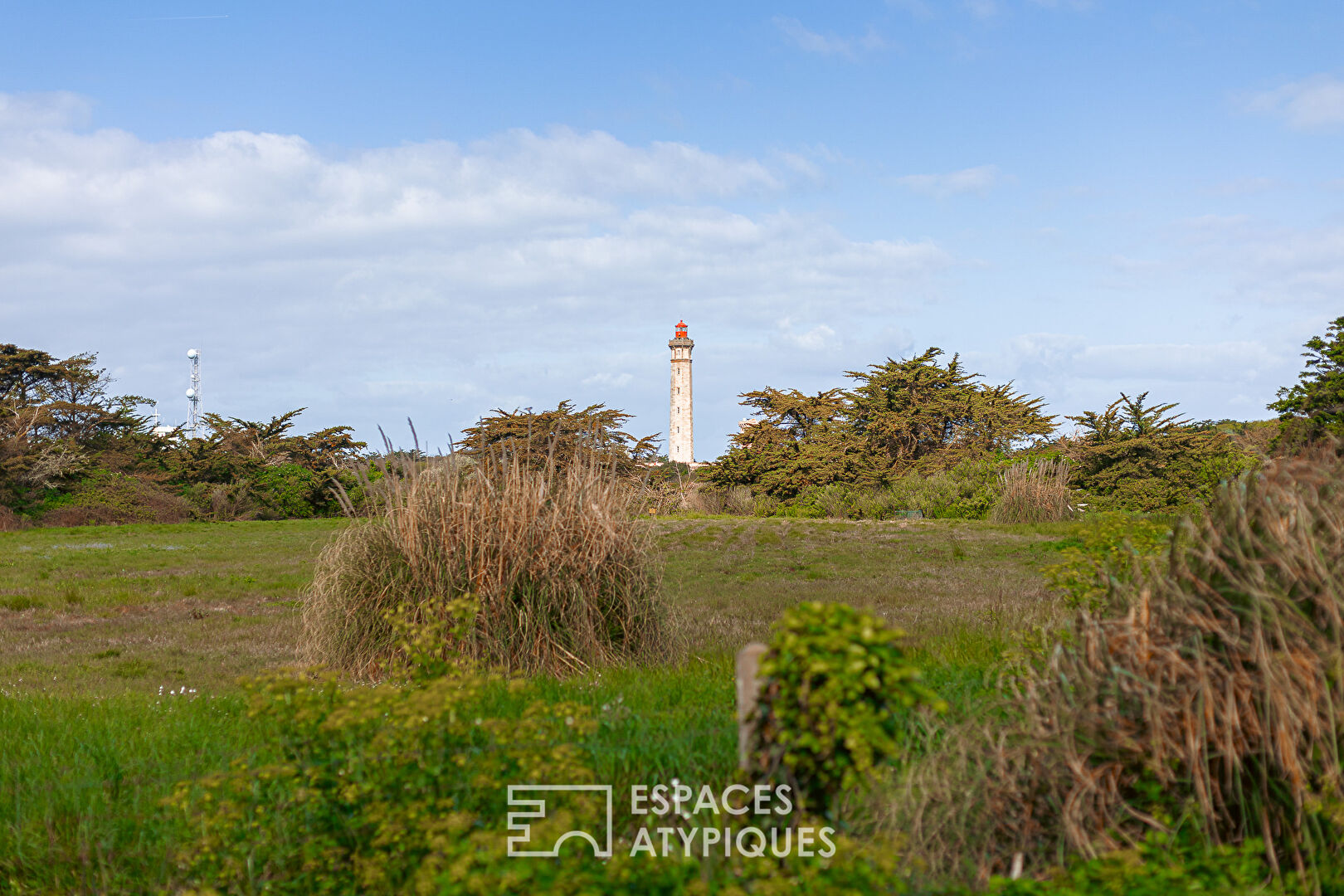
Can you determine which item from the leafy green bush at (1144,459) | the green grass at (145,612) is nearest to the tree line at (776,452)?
the leafy green bush at (1144,459)

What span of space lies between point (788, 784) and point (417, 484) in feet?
13.8

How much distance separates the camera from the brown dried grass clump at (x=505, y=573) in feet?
19.6

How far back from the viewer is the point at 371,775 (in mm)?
3146

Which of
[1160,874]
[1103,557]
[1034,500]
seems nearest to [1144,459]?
[1034,500]

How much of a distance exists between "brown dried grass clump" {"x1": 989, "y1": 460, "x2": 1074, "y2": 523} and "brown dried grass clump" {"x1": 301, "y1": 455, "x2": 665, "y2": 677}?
13455mm

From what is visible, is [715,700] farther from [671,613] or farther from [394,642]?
[394,642]

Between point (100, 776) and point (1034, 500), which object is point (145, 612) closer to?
point (100, 776)

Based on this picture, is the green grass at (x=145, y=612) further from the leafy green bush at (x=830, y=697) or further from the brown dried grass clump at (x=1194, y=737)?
the brown dried grass clump at (x=1194, y=737)

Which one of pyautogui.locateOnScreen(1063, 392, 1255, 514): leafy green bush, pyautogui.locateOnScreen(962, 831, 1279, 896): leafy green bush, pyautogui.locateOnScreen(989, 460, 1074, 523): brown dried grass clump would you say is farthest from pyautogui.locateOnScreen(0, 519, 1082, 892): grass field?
pyautogui.locateOnScreen(1063, 392, 1255, 514): leafy green bush

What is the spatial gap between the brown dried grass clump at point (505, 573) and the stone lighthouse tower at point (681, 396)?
3224 cm

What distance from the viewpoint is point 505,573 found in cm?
605

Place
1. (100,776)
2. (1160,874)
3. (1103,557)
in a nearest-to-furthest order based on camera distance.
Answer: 1. (1160,874)
2. (100,776)
3. (1103,557)

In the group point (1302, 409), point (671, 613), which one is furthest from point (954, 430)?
point (671, 613)

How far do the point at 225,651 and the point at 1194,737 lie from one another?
6947 mm
